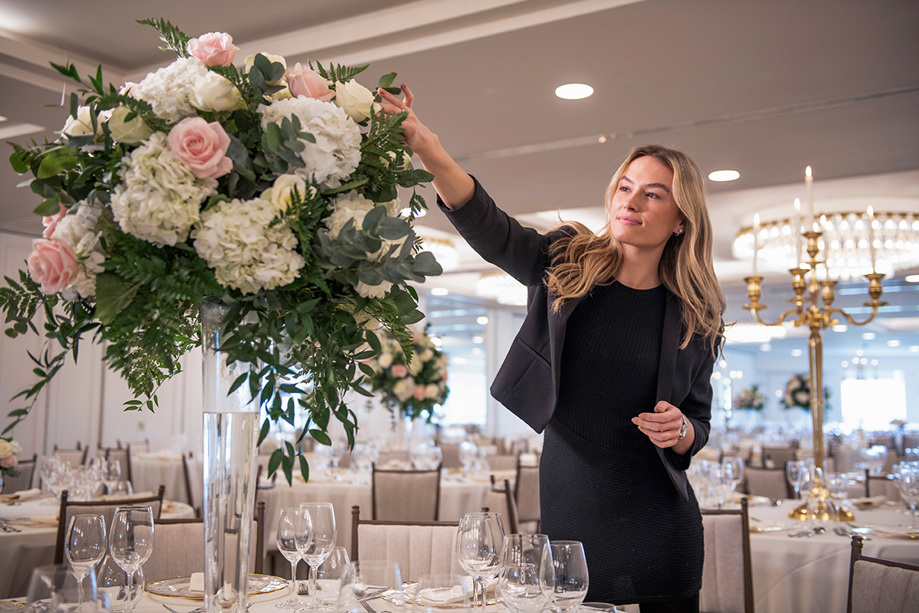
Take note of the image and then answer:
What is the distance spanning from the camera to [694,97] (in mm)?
4461

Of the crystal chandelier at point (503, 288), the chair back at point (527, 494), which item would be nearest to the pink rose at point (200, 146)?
the chair back at point (527, 494)

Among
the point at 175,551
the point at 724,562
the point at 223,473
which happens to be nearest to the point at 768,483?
the point at 724,562

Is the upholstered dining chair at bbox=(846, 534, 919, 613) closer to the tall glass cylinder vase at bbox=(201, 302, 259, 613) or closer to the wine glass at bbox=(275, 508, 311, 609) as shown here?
the wine glass at bbox=(275, 508, 311, 609)

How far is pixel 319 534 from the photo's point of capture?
1.87 meters

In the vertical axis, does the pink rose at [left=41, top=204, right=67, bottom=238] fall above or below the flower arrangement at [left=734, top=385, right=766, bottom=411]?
above

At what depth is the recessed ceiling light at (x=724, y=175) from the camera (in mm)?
6031

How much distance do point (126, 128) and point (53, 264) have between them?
0.72ft

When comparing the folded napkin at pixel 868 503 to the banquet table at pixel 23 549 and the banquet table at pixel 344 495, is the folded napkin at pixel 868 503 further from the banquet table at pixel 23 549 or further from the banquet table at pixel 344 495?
the banquet table at pixel 23 549

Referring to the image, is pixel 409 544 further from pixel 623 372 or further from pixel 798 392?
pixel 798 392

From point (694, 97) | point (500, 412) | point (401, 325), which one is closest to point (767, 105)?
point (694, 97)

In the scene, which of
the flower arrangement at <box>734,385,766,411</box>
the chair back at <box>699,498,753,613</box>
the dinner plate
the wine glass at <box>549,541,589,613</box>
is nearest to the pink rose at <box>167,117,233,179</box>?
the wine glass at <box>549,541,589,613</box>

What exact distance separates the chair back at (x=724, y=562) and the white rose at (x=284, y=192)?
2709 millimetres

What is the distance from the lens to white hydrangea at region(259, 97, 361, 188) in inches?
46.1

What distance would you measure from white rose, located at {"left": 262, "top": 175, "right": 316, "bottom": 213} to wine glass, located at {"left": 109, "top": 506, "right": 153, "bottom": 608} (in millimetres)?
982
